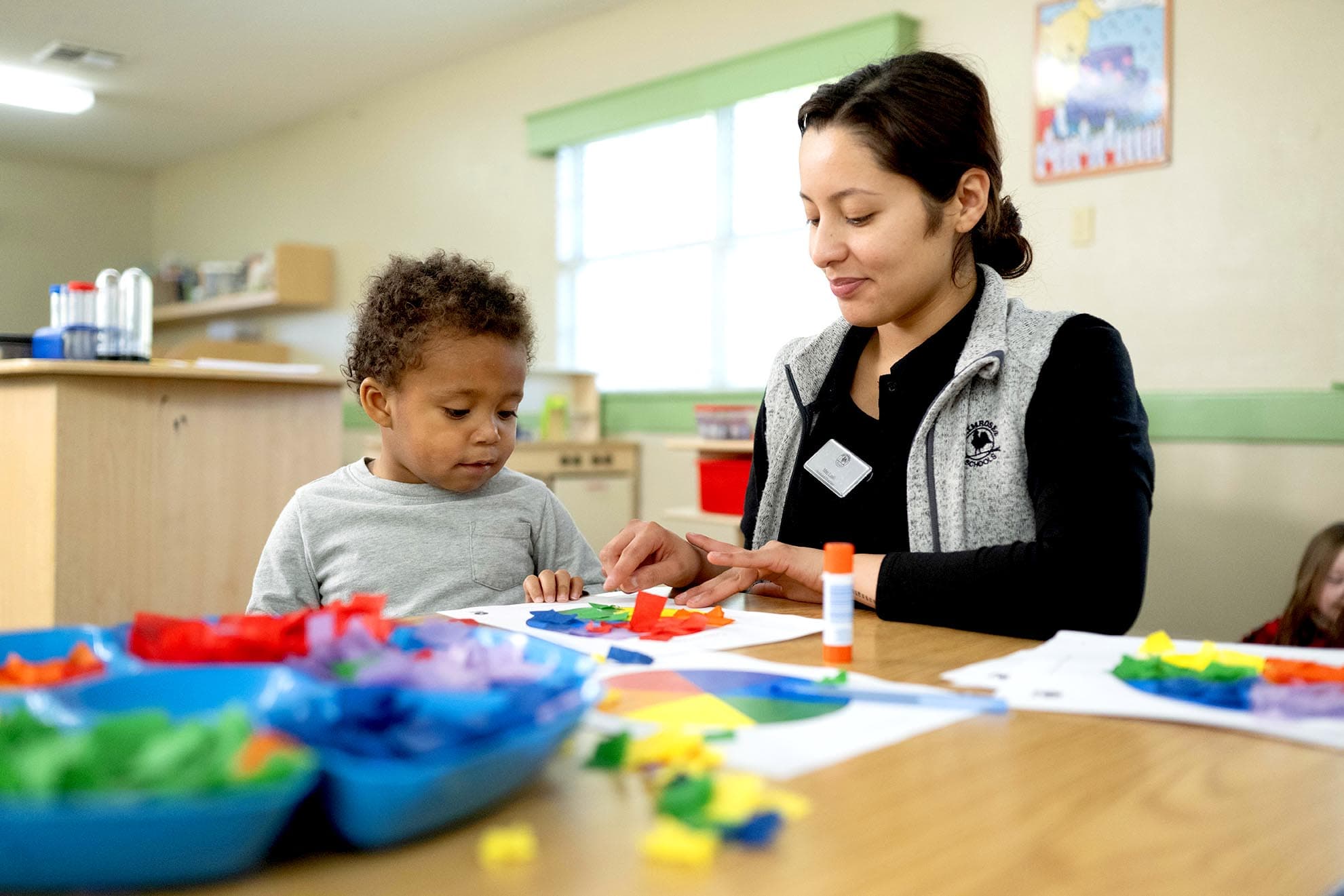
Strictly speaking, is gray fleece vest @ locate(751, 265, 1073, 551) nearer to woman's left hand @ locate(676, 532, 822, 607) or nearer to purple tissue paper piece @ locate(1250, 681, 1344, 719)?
woman's left hand @ locate(676, 532, 822, 607)

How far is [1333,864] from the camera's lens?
0.49 meters

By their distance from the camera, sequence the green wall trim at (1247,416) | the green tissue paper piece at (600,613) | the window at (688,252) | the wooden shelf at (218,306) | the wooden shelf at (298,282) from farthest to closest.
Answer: the wooden shelf at (218,306), the wooden shelf at (298,282), the window at (688,252), the green wall trim at (1247,416), the green tissue paper piece at (600,613)

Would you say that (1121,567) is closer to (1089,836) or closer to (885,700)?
(885,700)

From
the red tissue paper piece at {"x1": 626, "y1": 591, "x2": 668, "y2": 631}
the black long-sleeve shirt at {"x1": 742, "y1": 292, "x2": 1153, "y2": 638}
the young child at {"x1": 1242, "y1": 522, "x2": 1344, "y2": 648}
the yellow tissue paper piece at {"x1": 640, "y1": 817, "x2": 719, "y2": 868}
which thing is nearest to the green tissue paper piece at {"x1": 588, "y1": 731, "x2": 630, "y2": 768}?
the yellow tissue paper piece at {"x1": 640, "y1": 817, "x2": 719, "y2": 868}

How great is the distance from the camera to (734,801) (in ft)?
1.64

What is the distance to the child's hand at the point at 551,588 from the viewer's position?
128 centimetres

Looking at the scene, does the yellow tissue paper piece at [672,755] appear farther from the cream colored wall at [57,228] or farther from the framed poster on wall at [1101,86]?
the cream colored wall at [57,228]

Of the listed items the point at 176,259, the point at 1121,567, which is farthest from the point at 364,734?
the point at 176,259

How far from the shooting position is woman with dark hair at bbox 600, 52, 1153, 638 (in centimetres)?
113

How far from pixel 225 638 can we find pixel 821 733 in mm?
367

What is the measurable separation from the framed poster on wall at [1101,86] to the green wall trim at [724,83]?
0.50 meters

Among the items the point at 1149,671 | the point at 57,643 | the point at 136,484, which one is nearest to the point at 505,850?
the point at 57,643

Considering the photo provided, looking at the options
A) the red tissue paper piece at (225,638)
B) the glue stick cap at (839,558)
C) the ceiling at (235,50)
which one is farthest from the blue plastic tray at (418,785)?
the ceiling at (235,50)

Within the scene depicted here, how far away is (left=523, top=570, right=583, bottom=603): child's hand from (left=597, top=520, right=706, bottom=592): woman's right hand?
0.15 ft
